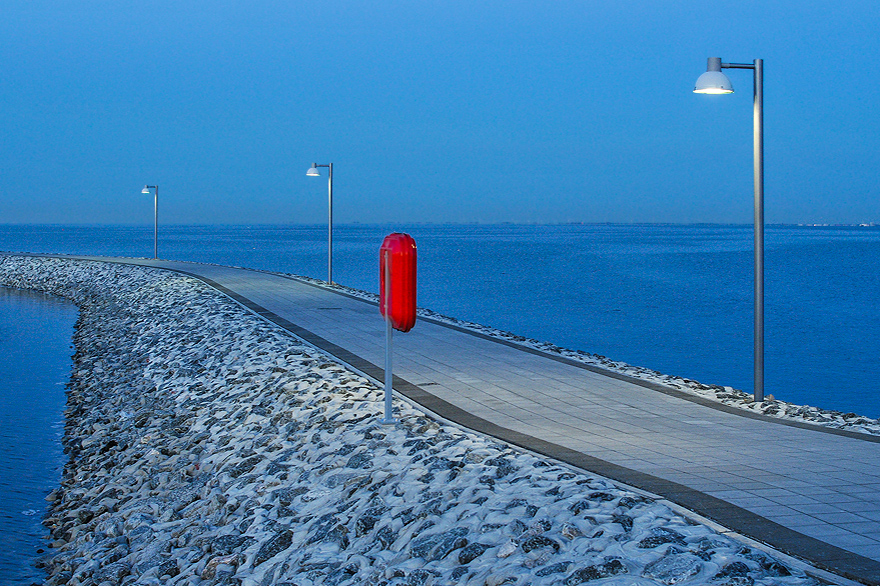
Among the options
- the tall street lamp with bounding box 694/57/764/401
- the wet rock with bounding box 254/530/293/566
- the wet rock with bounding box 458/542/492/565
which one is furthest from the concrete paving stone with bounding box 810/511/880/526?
the tall street lamp with bounding box 694/57/764/401

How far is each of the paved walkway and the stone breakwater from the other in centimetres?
44

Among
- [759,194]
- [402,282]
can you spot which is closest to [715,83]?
[759,194]

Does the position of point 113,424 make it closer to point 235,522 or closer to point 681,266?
point 235,522

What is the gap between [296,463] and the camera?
28.3ft

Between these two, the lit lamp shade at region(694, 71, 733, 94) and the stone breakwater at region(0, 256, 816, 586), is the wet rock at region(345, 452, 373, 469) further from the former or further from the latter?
the lit lamp shade at region(694, 71, 733, 94)

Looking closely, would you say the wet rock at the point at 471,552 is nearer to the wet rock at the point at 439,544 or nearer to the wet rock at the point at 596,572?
the wet rock at the point at 439,544

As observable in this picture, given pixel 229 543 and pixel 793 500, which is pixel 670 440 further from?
pixel 229 543

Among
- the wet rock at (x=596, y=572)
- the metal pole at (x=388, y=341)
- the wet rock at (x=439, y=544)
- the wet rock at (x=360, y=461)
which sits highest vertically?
the metal pole at (x=388, y=341)

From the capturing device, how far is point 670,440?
7.97m

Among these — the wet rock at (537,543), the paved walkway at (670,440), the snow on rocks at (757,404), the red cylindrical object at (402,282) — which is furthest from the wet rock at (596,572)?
the snow on rocks at (757,404)

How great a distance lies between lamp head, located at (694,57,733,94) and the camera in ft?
32.1

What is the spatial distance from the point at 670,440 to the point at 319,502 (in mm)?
3309

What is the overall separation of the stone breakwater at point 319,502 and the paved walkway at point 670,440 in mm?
438

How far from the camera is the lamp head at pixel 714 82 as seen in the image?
9.79 meters
